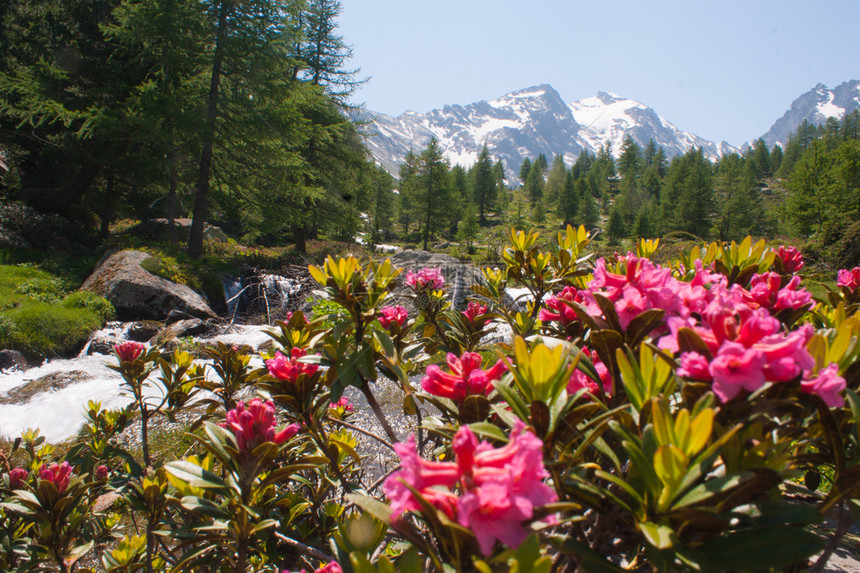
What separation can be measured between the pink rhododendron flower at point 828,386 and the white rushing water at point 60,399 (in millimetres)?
4672

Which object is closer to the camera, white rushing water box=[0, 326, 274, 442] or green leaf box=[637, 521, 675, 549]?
green leaf box=[637, 521, 675, 549]

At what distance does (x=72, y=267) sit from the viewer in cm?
970

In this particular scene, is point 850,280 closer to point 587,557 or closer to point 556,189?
point 587,557

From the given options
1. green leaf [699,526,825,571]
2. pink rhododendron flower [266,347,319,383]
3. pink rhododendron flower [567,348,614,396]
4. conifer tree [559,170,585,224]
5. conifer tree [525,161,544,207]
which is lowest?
pink rhododendron flower [266,347,319,383]

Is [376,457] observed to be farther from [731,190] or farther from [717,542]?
[731,190]

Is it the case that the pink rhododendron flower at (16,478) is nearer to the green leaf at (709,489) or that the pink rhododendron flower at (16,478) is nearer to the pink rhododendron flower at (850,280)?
the green leaf at (709,489)

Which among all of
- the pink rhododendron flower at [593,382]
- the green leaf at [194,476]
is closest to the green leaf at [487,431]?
the pink rhododendron flower at [593,382]

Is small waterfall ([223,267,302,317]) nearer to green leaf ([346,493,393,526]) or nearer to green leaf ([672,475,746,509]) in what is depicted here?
green leaf ([346,493,393,526])

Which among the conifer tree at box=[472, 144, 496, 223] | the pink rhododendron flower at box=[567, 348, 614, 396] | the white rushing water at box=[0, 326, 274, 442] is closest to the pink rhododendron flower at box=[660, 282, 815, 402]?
the pink rhododendron flower at box=[567, 348, 614, 396]

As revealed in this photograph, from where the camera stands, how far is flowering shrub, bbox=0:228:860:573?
1.64ft

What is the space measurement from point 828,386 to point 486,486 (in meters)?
0.49

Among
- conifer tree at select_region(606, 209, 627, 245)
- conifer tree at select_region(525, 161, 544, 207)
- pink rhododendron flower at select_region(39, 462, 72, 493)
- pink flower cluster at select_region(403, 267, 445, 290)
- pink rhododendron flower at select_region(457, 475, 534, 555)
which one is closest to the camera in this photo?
pink rhododendron flower at select_region(457, 475, 534, 555)

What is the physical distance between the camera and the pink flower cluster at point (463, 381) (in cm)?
84

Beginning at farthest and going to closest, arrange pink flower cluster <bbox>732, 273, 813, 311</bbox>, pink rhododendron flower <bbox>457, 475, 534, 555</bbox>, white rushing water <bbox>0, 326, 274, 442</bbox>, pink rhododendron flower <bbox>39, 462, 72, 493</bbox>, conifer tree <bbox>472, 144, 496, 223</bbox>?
conifer tree <bbox>472, 144, 496, 223</bbox>
white rushing water <bbox>0, 326, 274, 442</bbox>
pink rhododendron flower <bbox>39, 462, 72, 493</bbox>
pink flower cluster <bbox>732, 273, 813, 311</bbox>
pink rhododendron flower <bbox>457, 475, 534, 555</bbox>
